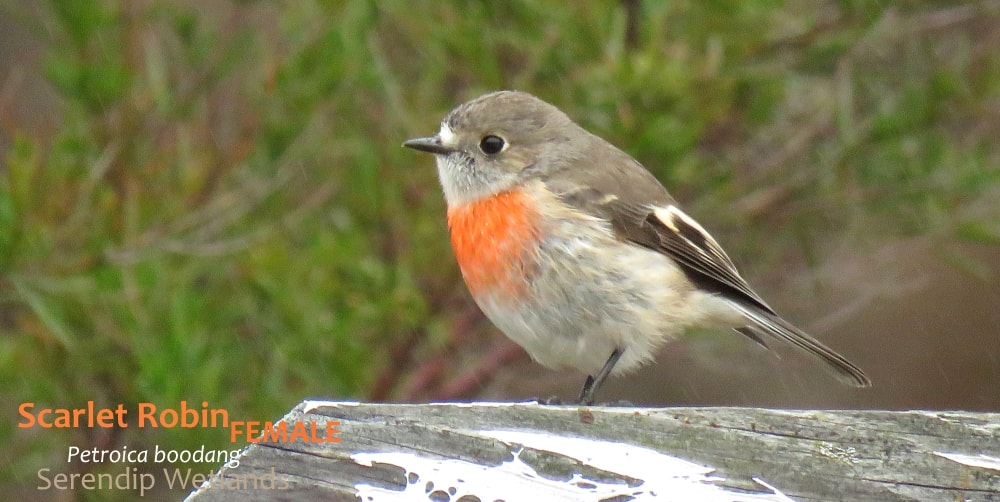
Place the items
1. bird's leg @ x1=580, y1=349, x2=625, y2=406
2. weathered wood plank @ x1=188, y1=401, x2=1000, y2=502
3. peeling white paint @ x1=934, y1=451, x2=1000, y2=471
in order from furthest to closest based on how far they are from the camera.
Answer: bird's leg @ x1=580, y1=349, x2=625, y2=406 < peeling white paint @ x1=934, y1=451, x2=1000, y2=471 < weathered wood plank @ x1=188, y1=401, x2=1000, y2=502

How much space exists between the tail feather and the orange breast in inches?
32.2

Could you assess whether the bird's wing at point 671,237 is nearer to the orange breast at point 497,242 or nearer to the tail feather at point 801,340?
the tail feather at point 801,340

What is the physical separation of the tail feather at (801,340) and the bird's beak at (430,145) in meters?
1.18

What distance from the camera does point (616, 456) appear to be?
2322 millimetres

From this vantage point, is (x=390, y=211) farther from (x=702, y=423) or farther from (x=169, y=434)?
(x=702, y=423)

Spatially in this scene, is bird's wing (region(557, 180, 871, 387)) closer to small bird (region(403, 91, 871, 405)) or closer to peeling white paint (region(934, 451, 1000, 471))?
small bird (region(403, 91, 871, 405))

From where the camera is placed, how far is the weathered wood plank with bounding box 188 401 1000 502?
7.20 ft

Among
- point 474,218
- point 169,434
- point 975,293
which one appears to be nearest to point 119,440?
point 169,434

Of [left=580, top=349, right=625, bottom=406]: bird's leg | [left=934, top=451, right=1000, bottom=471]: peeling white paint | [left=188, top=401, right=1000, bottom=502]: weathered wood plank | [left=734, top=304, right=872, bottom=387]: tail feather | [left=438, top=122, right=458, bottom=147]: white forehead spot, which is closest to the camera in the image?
[left=188, top=401, right=1000, bottom=502]: weathered wood plank

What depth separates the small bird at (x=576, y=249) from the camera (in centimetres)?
399

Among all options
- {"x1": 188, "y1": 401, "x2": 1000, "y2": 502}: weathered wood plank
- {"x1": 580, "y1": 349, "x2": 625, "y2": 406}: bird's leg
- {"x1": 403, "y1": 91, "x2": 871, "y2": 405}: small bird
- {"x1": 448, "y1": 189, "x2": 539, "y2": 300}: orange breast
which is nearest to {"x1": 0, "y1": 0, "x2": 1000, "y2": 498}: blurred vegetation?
{"x1": 403, "y1": 91, "x2": 871, "y2": 405}: small bird

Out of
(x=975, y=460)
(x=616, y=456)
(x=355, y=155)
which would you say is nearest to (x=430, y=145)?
(x=355, y=155)

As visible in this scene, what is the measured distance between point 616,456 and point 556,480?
0.14 meters

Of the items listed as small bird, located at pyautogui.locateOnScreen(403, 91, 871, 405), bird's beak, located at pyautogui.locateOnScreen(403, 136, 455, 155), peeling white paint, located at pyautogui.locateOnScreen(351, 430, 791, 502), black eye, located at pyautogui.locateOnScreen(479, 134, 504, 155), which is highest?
black eye, located at pyautogui.locateOnScreen(479, 134, 504, 155)
